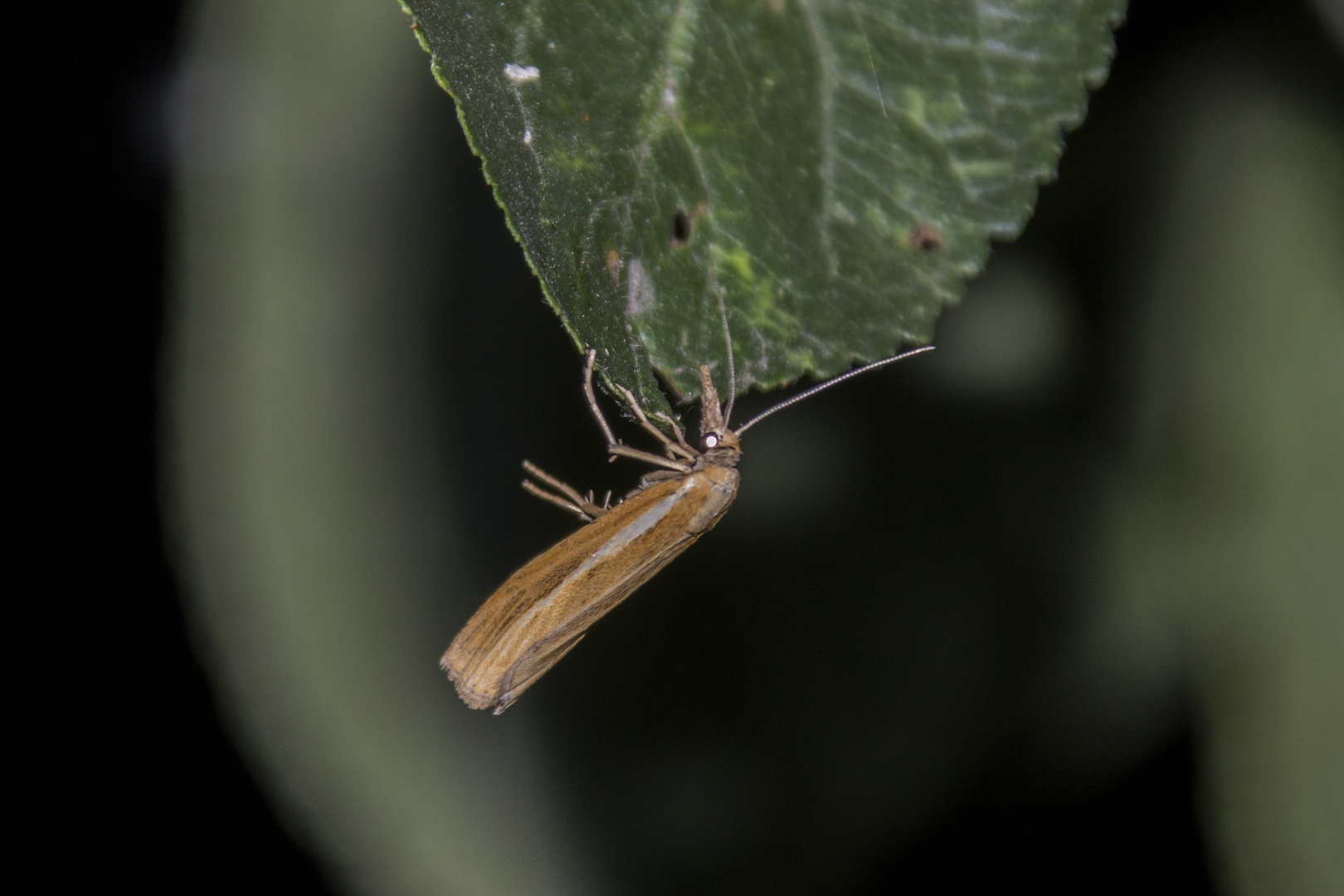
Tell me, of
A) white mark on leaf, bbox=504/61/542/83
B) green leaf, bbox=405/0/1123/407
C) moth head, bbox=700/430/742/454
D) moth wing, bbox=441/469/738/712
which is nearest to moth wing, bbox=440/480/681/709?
moth wing, bbox=441/469/738/712

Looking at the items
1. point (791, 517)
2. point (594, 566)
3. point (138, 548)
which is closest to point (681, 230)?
point (594, 566)

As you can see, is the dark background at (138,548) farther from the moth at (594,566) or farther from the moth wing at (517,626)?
the moth wing at (517,626)

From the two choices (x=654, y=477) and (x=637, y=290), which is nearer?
(x=637, y=290)

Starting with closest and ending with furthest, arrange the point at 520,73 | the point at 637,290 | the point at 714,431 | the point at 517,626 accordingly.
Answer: the point at 520,73 → the point at 637,290 → the point at 517,626 → the point at 714,431

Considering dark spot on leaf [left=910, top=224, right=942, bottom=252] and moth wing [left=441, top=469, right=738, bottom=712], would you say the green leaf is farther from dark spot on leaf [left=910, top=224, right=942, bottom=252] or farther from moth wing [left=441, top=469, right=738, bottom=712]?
moth wing [left=441, top=469, right=738, bottom=712]

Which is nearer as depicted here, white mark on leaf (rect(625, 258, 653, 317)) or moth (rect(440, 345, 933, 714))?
white mark on leaf (rect(625, 258, 653, 317))

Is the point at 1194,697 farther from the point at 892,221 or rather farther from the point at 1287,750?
the point at 892,221

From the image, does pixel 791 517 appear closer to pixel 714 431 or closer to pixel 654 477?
pixel 654 477
